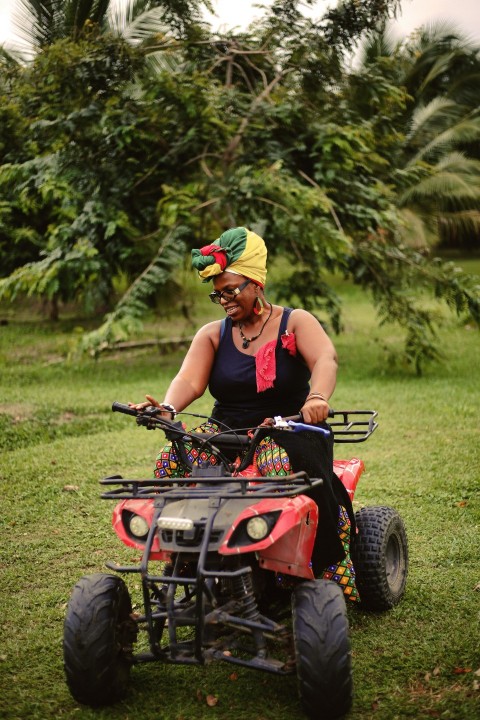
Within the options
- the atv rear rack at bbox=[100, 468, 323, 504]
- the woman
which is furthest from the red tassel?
the atv rear rack at bbox=[100, 468, 323, 504]

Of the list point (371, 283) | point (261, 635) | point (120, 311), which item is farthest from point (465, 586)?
point (371, 283)

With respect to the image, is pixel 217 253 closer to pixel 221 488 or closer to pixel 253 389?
pixel 253 389

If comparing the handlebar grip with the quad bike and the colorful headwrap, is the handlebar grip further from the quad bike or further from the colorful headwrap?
the colorful headwrap

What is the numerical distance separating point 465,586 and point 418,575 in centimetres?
31

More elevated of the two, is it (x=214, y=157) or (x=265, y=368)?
(x=214, y=157)

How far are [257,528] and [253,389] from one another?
0.98 meters

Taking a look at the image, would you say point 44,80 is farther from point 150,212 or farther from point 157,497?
point 157,497

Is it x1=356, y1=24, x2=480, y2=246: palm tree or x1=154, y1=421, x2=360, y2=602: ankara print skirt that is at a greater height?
x1=356, y1=24, x2=480, y2=246: palm tree

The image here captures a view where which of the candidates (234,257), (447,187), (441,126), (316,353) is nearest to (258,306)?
(234,257)

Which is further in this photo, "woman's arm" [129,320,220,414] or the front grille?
"woman's arm" [129,320,220,414]

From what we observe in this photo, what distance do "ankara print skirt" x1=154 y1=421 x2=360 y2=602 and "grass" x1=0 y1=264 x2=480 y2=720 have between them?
12.0 inches

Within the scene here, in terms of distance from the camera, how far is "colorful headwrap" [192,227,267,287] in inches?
165

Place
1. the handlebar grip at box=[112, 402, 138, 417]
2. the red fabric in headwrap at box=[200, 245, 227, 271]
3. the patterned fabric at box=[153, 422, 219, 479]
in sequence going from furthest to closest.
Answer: the red fabric in headwrap at box=[200, 245, 227, 271]
the patterned fabric at box=[153, 422, 219, 479]
the handlebar grip at box=[112, 402, 138, 417]

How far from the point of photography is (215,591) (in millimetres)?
3643
